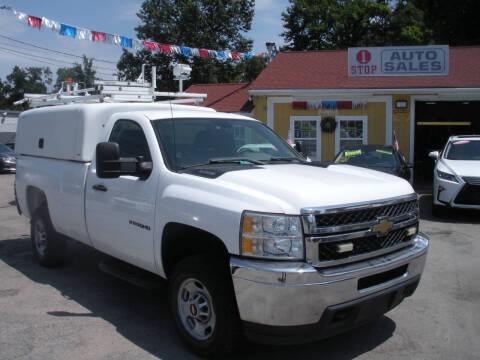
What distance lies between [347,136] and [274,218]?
523 inches

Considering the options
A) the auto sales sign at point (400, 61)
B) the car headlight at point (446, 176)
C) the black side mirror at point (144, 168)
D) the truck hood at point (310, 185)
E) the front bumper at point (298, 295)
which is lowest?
the front bumper at point (298, 295)

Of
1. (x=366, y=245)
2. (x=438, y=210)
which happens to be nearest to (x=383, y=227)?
(x=366, y=245)

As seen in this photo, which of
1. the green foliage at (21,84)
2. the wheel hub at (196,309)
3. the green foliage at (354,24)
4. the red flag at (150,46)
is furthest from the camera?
the green foliage at (21,84)

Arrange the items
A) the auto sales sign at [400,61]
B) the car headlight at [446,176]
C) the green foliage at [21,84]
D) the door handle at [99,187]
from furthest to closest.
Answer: the green foliage at [21,84] → the auto sales sign at [400,61] → the car headlight at [446,176] → the door handle at [99,187]

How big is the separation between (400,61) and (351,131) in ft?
8.79

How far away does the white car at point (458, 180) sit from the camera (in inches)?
356

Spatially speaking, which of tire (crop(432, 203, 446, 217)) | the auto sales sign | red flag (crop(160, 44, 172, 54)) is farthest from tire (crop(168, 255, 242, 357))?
red flag (crop(160, 44, 172, 54))

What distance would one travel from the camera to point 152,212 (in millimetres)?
4008

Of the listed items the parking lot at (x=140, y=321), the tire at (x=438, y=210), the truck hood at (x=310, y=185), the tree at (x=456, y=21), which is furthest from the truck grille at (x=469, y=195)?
the tree at (x=456, y=21)

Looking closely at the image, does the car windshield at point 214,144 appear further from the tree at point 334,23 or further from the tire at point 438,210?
the tree at point 334,23

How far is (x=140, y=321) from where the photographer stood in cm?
452

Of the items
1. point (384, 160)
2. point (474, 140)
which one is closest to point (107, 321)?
point (384, 160)

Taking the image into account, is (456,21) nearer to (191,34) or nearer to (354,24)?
(354,24)

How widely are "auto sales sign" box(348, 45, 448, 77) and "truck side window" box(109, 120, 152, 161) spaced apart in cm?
1200
